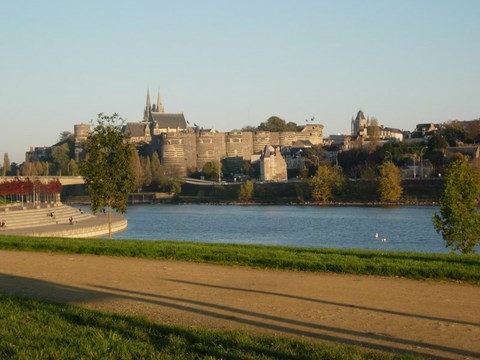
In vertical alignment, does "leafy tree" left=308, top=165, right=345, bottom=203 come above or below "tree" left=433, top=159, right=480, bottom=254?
below

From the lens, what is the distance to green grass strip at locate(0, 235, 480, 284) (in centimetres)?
958

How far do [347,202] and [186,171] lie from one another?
38.5m

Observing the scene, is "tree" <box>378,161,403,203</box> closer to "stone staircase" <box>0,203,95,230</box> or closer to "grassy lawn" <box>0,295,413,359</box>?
"stone staircase" <box>0,203,95,230</box>

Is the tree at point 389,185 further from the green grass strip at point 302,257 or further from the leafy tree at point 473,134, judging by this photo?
the green grass strip at point 302,257

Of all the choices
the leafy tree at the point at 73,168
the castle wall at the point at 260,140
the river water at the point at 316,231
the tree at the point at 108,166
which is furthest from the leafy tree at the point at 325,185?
the tree at the point at 108,166

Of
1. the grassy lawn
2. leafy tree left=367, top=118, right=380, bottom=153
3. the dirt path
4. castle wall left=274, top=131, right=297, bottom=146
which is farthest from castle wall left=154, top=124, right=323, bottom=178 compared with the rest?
the grassy lawn

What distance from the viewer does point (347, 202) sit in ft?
229

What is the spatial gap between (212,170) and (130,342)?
92.9 m

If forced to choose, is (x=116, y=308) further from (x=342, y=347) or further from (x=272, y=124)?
(x=272, y=124)

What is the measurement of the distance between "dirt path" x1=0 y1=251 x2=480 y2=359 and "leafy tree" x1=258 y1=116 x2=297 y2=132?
126689mm

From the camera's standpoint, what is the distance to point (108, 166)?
68.9ft

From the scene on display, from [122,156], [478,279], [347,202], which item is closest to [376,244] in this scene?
[122,156]

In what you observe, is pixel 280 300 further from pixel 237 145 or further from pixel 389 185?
pixel 237 145

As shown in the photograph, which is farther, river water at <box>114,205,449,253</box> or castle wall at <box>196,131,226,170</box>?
castle wall at <box>196,131,226,170</box>
